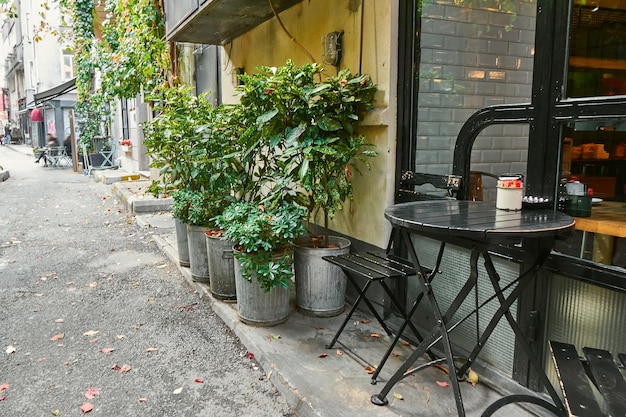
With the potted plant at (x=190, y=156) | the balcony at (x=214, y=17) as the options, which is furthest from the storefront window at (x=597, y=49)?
the potted plant at (x=190, y=156)

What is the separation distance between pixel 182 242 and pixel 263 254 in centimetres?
242

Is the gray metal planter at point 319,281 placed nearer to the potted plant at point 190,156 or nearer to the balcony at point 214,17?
the potted plant at point 190,156

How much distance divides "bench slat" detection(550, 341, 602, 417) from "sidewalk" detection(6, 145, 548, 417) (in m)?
0.86

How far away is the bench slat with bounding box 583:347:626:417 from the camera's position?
5.26 ft

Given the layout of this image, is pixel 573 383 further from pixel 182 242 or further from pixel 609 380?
pixel 182 242

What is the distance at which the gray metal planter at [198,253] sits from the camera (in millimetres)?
5023

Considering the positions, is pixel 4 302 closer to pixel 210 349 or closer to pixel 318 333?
pixel 210 349

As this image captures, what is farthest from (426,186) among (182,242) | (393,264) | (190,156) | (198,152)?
(182,242)

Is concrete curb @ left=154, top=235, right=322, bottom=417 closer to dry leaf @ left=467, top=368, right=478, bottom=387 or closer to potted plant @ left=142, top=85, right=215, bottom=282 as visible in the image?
potted plant @ left=142, top=85, right=215, bottom=282

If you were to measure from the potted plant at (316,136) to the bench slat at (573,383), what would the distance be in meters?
2.09

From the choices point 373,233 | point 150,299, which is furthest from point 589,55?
point 150,299

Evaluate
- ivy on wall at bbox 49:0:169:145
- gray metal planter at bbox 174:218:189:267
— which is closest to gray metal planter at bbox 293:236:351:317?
gray metal planter at bbox 174:218:189:267

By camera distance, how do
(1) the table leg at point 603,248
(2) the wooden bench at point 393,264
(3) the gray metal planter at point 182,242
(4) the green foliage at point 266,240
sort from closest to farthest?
(1) the table leg at point 603,248 < (2) the wooden bench at point 393,264 < (4) the green foliage at point 266,240 < (3) the gray metal planter at point 182,242

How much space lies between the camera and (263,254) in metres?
3.75
